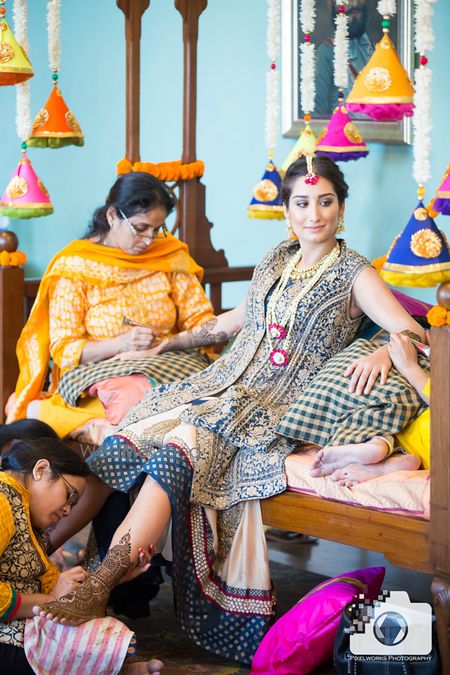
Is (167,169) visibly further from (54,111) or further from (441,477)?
(441,477)

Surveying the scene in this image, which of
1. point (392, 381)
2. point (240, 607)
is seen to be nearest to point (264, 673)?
point (240, 607)

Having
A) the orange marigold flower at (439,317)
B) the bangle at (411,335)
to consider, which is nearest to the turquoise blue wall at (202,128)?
the bangle at (411,335)

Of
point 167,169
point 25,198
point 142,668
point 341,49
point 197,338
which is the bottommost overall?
point 142,668

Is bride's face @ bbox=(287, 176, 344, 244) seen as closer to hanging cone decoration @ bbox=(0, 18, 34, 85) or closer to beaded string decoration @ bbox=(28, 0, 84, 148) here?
hanging cone decoration @ bbox=(0, 18, 34, 85)

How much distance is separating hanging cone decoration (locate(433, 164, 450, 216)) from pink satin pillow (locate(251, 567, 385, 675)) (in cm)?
127

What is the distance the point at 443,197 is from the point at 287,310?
70 centimetres

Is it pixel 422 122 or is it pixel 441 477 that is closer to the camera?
pixel 441 477

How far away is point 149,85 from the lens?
6.38 meters

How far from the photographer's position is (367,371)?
2912 millimetres

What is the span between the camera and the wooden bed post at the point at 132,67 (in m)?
4.25

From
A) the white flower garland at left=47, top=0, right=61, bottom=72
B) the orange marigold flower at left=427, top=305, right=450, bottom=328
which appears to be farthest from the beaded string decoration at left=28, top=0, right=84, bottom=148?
the orange marigold flower at left=427, top=305, right=450, bottom=328

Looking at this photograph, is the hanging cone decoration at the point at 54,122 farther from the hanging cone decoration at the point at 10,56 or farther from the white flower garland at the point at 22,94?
the hanging cone decoration at the point at 10,56

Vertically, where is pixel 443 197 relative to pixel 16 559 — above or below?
above

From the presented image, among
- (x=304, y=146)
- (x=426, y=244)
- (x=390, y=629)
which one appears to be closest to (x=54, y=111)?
(x=304, y=146)
